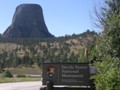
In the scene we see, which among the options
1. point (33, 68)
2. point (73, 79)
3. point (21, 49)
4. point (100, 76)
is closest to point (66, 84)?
point (73, 79)

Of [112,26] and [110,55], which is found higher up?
[112,26]

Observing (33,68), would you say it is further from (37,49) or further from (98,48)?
(98,48)

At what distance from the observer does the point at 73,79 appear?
67.1 feet

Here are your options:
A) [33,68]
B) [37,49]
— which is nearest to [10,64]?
[33,68]

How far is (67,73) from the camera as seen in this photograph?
2042cm

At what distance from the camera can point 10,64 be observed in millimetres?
127375

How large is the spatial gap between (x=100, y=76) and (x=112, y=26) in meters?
2.26

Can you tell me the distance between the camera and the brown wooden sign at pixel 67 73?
20219mm

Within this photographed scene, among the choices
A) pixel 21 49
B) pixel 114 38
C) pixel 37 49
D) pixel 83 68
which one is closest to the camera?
pixel 114 38

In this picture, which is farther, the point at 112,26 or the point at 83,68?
the point at 83,68

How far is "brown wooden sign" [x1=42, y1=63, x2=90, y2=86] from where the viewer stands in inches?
796

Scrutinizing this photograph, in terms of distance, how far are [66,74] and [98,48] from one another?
629 cm

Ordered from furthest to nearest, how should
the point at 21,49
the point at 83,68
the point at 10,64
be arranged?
the point at 21,49
the point at 10,64
the point at 83,68

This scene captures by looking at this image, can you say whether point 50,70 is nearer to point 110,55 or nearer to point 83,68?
point 83,68
